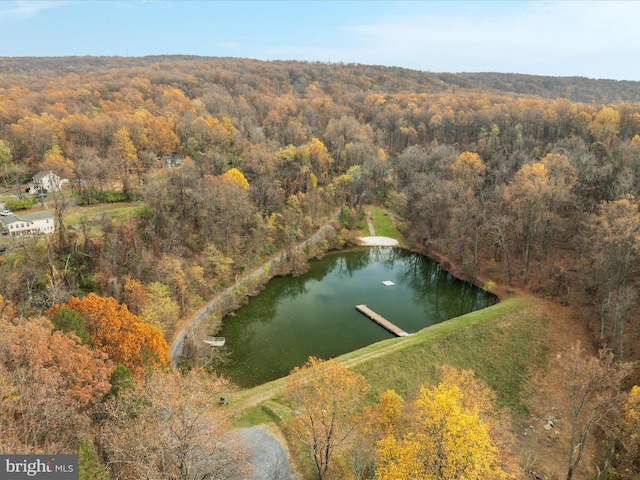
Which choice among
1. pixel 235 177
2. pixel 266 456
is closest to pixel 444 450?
pixel 266 456

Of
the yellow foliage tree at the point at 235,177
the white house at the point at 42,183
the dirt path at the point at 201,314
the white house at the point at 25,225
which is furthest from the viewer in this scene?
the white house at the point at 42,183

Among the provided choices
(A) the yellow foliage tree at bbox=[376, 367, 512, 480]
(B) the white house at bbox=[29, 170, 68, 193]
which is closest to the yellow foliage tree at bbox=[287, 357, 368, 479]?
(A) the yellow foliage tree at bbox=[376, 367, 512, 480]

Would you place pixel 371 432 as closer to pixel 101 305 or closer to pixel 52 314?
pixel 101 305

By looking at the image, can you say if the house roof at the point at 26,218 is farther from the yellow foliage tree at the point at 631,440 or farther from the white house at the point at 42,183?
the yellow foliage tree at the point at 631,440

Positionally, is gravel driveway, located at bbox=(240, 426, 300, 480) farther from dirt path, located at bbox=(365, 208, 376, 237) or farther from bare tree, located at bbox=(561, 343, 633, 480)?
dirt path, located at bbox=(365, 208, 376, 237)

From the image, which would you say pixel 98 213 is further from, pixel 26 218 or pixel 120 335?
pixel 120 335

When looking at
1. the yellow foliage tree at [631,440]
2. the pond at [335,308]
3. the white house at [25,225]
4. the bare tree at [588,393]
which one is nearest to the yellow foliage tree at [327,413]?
the bare tree at [588,393]
